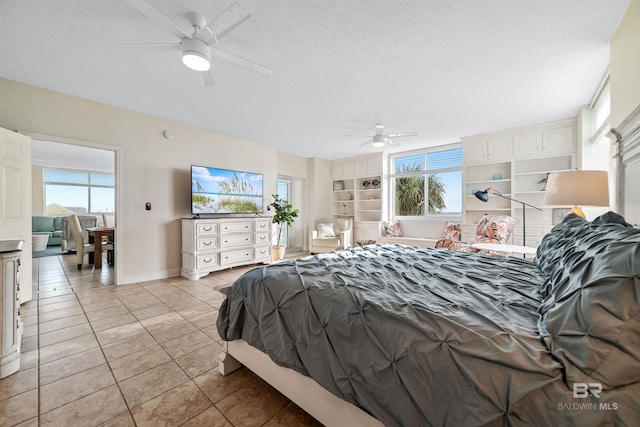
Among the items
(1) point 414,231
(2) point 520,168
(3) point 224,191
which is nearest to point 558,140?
(2) point 520,168

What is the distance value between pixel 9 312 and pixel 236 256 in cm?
291

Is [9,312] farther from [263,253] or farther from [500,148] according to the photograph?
[500,148]

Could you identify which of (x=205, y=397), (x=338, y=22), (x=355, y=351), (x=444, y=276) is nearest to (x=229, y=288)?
(x=205, y=397)

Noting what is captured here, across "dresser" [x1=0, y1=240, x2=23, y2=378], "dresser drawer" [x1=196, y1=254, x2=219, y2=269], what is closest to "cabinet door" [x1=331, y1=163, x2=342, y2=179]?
"dresser drawer" [x1=196, y1=254, x2=219, y2=269]

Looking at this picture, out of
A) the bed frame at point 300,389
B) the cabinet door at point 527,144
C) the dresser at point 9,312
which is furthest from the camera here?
the cabinet door at point 527,144

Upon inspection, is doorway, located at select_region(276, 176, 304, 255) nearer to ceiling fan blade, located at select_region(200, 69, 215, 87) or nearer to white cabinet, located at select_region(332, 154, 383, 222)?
white cabinet, located at select_region(332, 154, 383, 222)

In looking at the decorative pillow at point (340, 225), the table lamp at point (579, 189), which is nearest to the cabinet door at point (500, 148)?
the table lamp at point (579, 189)

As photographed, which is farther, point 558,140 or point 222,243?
point 222,243

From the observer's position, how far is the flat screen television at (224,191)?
4.23m

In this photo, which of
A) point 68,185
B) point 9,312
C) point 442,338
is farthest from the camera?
point 68,185

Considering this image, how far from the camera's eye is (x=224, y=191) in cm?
457

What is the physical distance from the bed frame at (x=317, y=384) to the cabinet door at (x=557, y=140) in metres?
2.45

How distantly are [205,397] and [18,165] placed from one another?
3.29m

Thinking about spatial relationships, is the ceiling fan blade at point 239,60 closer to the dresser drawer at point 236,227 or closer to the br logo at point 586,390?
the br logo at point 586,390
